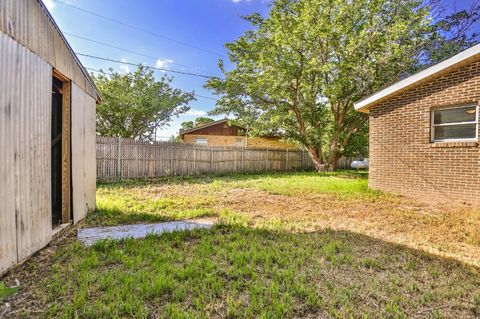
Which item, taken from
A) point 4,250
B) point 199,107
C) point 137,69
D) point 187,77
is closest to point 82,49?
point 137,69

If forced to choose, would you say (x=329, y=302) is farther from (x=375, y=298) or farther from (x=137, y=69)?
(x=137, y=69)

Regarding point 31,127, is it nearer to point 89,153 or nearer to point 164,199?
point 89,153

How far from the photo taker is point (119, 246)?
339cm

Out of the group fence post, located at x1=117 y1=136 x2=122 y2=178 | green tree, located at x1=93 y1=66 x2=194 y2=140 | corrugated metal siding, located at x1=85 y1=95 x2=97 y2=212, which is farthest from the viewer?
green tree, located at x1=93 y1=66 x2=194 y2=140

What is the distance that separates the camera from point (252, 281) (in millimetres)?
2502

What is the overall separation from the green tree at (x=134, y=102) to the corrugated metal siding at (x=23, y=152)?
13376mm

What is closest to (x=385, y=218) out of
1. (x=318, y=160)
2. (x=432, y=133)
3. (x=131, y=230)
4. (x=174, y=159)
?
(x=432, y=133)

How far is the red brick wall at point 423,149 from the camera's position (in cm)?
581

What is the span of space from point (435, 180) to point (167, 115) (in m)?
16.6

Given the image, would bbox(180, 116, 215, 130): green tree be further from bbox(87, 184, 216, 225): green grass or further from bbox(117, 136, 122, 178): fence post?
bbox(87, 184, 216, 225): green grass

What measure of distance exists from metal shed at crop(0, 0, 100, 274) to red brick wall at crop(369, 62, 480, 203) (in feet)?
25.4

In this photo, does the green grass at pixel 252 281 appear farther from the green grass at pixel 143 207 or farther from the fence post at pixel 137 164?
the fence post at pixel 137 164

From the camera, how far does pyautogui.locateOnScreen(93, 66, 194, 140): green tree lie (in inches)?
624

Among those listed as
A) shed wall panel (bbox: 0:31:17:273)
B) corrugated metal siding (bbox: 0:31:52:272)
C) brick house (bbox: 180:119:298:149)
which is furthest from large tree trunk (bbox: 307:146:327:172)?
shed wall panel (bbox: 0:31:17:273)
